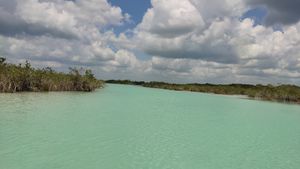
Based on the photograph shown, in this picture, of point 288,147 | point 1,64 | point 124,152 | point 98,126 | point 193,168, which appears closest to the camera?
point 193,168

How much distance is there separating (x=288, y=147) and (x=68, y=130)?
1000 cm

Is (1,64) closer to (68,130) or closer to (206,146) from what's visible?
(68,130)

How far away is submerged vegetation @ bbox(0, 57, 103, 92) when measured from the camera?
3987 centimetres

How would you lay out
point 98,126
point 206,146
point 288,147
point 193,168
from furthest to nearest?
1. point 98,126
2. point 288,147
3. point 206,146
4. point 193,168

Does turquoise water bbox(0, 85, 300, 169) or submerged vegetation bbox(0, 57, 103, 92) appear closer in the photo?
turquoise water bbox(0, 85, 300, 169)

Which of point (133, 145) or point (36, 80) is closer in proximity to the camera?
point (133, 145)

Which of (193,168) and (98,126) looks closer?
(193,168)

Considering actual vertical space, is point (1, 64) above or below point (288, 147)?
above

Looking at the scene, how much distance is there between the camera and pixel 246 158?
39.8ft

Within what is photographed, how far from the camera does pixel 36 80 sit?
149 ft

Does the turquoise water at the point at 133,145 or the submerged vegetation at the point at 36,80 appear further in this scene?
the submerged vegetation at the point at 36,80

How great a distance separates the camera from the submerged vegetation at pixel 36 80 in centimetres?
3987

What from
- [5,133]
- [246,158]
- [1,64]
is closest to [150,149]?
[246,158]

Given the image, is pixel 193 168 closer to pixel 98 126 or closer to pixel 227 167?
pixel 227 167
